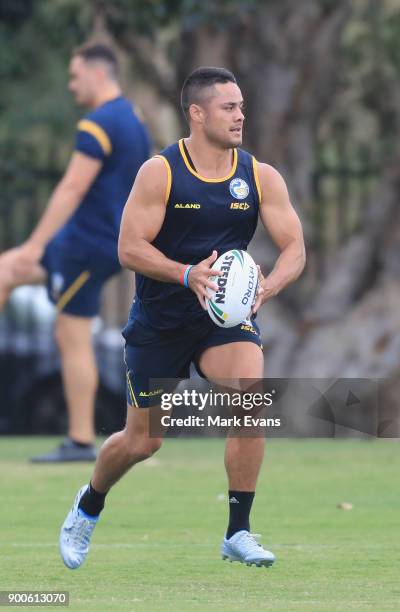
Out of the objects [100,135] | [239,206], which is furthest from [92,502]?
[100,135]

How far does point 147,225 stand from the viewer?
7207 millimetres

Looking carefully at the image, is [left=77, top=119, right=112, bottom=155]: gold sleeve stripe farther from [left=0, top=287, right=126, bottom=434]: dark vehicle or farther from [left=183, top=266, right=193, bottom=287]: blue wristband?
[left=0, top=287, right=126, bottom=434]: dark vehicle

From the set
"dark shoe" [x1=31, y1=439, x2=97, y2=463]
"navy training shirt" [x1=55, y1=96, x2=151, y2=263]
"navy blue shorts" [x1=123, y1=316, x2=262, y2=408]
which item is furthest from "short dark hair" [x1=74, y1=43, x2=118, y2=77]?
"navy blue shorts" [x1=123, y1=316, x2=262, y2=408]

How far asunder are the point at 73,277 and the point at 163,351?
4009mm

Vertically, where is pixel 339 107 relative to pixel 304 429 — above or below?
above

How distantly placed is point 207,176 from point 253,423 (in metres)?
1.12

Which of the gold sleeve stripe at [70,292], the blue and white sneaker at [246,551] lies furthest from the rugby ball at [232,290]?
the gold sleeve stripe at [70,292]

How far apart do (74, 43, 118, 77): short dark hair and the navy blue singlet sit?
162 inches

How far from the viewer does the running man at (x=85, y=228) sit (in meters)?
11.1

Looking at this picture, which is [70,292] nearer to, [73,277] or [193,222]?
[73,277]

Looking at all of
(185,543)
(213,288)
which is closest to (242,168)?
(213,288)

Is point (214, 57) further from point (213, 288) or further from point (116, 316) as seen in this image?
point (213, 288)

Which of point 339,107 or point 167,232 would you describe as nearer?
point 167,232

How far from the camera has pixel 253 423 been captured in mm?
7133
